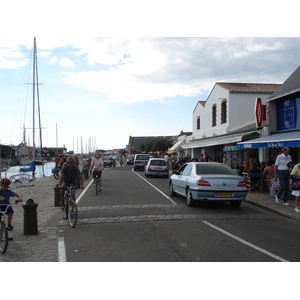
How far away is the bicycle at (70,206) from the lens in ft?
26.7

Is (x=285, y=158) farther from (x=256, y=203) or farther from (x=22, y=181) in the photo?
(x=22, y=181)

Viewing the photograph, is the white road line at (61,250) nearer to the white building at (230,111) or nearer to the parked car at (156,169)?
the white building at (230,111)

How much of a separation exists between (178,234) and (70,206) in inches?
112

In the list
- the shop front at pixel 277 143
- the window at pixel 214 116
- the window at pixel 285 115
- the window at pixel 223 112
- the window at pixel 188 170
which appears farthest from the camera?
the window at pixel 214 116

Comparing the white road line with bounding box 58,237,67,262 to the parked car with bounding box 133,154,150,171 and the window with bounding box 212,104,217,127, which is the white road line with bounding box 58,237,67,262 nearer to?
the window with bounding box 212,104,217,127

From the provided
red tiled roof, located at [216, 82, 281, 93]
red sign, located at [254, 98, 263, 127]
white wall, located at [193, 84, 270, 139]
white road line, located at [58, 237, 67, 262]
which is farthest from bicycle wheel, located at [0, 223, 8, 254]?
red tiled roof, located at [216, 82, 281, 93]

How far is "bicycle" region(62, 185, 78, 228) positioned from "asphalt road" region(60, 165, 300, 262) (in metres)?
0.20

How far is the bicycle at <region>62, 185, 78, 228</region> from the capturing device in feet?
26.7

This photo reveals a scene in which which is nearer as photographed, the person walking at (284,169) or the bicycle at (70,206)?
the bicycle at (70,206)

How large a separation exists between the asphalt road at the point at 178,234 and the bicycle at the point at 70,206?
0.67 ft

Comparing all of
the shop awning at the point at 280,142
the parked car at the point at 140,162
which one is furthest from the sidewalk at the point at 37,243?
the parked car at the point at 140,162

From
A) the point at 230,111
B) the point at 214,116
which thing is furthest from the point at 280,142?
the point at 214,116

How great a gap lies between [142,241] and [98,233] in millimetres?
1263

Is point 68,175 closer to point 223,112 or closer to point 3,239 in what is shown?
point 3,239
